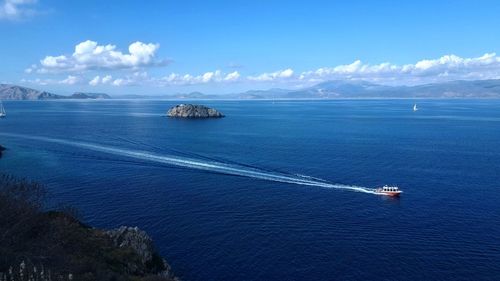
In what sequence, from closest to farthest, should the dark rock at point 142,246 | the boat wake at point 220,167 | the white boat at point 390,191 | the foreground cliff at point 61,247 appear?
1. the foreground cliff at point 61,247
2. the dark rock at point 142,246
3. the white boat at point 390,191
4. the boat wake at point 220,167

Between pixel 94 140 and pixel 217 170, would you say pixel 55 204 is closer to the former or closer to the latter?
pixel 217 170

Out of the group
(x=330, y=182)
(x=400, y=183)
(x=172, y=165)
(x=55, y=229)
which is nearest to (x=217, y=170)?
(x=172, y=165)

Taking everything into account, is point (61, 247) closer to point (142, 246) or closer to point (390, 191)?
point (142, 246)

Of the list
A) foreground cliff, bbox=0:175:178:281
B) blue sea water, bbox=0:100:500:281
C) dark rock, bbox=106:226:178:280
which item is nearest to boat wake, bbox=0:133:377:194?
blue sea water, bbox=0:100:500:281

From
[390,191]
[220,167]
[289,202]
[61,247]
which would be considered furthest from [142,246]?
[220,167]

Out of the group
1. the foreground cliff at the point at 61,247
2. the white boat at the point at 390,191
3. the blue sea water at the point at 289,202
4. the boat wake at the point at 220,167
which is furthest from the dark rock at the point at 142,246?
the white boat at the point at 390,191

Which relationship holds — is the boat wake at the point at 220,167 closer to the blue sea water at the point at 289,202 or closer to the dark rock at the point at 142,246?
the blue sea water at the point at 289,202
